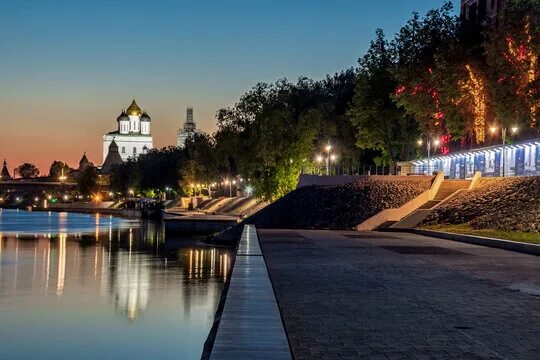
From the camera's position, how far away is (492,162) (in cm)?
6438

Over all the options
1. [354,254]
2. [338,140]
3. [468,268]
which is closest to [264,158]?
[338,140]

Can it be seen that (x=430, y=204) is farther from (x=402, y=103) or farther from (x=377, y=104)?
(x=377, y=104)

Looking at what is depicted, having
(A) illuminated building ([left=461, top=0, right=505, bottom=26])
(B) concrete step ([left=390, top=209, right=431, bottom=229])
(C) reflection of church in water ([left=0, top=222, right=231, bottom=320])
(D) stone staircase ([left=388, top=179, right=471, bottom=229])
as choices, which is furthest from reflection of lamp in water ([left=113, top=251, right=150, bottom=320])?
(A) illuminated building ([left=461, top=0, right=505, bottom=26])

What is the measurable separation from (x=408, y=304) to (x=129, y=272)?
83.6ft

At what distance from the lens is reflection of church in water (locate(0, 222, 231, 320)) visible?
96.0ft

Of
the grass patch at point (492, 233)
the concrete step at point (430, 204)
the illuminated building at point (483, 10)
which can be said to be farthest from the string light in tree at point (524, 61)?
the illuminated building at point (483, 10)

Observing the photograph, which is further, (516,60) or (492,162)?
(492,162)

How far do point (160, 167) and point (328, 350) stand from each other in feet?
473

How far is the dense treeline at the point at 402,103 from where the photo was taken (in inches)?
2044

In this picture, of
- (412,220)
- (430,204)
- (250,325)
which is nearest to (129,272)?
(412,220)

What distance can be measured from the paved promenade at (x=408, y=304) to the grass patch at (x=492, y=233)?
6.68m

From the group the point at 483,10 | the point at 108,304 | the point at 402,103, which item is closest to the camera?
the point at 108,304

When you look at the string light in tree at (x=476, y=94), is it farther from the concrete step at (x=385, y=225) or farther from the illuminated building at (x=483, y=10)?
the illuminated building at (x=483, y=10)

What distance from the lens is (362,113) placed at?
7144cm
